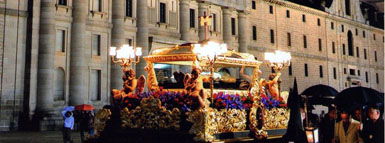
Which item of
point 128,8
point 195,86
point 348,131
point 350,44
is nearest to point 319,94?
point 195,86

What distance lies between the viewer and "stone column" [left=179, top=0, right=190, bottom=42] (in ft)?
113

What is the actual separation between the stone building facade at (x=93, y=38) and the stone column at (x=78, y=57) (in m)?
0.06

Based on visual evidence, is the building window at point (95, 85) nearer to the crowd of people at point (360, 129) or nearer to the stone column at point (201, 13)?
the stone column at point (201, 13)

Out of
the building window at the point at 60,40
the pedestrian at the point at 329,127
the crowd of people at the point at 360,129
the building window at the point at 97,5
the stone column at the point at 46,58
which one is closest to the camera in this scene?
the crowd of people at the point at 360,129

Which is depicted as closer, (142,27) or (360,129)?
(360,129)

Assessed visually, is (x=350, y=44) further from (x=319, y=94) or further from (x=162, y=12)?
(x=319, y=94)

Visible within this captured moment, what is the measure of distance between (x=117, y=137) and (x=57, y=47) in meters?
17.5

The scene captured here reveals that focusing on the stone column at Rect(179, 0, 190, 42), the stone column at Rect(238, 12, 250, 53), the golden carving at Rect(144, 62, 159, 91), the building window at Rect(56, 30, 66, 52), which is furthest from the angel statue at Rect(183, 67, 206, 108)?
the stone column at Rect(238, 12, 250, 53)

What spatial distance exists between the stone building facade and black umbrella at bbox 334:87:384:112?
17864 millimetres

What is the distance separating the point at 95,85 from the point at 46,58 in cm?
431

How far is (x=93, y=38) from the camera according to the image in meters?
29.3

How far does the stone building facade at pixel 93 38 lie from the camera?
83.4 feet

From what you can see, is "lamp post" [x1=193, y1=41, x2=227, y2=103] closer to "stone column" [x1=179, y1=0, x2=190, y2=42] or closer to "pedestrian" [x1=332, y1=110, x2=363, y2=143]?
"pedestrian" [x1=332, y1=110, x2=363, y2=143]

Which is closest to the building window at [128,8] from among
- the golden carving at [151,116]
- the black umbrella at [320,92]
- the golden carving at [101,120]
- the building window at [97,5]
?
the building window at [97,5]
